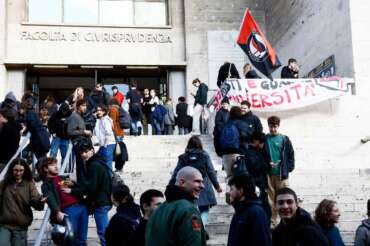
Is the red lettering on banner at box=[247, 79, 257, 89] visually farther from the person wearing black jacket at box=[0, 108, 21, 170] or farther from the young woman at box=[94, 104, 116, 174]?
the person wearing black jacket at box=[0, 108, 21, 170]

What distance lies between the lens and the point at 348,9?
51.6 feet

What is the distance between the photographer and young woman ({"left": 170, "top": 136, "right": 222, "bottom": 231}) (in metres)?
7.73

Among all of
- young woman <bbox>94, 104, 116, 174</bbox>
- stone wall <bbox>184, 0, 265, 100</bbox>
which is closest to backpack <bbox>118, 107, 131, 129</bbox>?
young woman <bbox>94, 104, 116, 174</bbox>

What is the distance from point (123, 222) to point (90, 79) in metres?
18.5

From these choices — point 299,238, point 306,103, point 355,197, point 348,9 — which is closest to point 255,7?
point 348,9

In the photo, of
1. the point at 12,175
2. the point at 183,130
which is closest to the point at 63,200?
the point at 12,175

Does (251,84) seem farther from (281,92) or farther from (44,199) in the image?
(44,199)

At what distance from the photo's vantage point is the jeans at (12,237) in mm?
6906

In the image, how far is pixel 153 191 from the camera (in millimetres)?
5184

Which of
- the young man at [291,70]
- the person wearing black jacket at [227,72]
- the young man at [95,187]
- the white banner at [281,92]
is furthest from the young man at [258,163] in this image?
the young man at [291,70]

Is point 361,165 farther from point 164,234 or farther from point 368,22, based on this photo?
point 164,234

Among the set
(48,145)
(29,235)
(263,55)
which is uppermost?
(263,55)

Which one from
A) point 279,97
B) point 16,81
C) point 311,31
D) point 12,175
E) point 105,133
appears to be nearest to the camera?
point 12,175

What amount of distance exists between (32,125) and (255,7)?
15.2 meters
